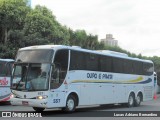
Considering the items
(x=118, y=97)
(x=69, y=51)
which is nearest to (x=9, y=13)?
(x=118, y=97)

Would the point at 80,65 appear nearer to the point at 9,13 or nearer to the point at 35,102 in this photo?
the point at 35,102

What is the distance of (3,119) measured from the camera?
15.3 m

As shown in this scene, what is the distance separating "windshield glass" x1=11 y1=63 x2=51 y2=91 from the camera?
687 inches

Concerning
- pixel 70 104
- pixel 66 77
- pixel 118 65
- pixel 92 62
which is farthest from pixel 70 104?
pixel 118 65

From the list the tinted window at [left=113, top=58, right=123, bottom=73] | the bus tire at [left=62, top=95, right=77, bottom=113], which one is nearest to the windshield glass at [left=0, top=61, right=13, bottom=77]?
the tinted window at [left=113, top=58, right=123, bottom=73]

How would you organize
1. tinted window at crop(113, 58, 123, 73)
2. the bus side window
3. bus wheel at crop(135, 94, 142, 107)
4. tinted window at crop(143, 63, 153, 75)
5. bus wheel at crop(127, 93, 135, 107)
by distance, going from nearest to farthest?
the bus side window
tinted window at crop(113, 58, 123, 73)
bus wheel at crop(127, 93, 135, 107)
bus wheel at crop(135, 94, 142, 107)
tinted window at crop(143, 63, 153, 75)

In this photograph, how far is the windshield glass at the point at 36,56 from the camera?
17.9 meters

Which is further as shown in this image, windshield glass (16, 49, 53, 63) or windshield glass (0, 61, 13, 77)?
windshield glass (0, 61, 13, 77)

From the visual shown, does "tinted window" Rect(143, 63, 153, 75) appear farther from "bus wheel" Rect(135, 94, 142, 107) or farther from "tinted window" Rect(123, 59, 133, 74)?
"tinted window" Rect(123, 59, 133, 74)

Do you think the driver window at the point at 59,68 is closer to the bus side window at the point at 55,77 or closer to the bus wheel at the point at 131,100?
the bus side window at the point at 55,77

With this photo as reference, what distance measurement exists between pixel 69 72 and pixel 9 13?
17.7m

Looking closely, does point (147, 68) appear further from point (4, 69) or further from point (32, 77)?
point (32, 77)

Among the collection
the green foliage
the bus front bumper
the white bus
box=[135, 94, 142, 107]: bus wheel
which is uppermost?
the green foliage

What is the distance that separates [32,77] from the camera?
17.6 metres
